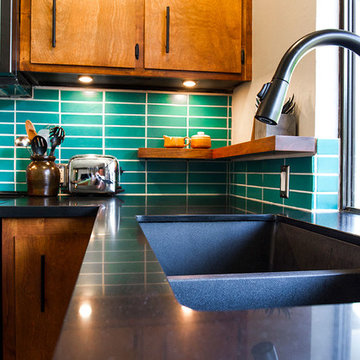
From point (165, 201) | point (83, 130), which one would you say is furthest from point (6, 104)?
point (165, 201)

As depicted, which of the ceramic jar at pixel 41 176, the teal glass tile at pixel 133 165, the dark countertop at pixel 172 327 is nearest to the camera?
the dark countertop at pixel 172 327

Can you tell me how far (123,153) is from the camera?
6.66 ft

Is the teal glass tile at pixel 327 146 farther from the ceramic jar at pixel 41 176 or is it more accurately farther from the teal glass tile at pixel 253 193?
the ceramic jar at pixel 41 176

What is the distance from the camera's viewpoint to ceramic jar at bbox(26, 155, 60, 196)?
1683 millimetres

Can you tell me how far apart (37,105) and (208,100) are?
945mm

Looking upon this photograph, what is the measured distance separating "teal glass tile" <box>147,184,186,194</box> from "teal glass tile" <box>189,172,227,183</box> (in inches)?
2.7

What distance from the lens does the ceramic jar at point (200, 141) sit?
75.7 inches

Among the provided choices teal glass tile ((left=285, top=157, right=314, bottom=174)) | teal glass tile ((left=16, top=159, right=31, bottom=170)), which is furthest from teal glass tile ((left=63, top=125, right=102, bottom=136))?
teal glass tile ((left=285, top=157, right=314, bottom=174))

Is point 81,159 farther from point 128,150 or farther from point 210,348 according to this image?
point 210,348

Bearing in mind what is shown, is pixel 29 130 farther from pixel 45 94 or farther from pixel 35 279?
pixel 35 279

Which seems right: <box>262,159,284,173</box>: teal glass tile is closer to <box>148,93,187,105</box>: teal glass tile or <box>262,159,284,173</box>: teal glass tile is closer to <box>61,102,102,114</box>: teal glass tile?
<box>148,93,187,105</box>: teal glass tile

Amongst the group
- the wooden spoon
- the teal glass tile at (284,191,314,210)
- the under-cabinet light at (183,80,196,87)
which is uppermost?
the under-cabinet light at (183,80,196,87)

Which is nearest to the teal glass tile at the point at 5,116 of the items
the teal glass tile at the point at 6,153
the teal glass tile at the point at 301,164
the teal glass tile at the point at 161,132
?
the teal glass tile at the point at 6,153

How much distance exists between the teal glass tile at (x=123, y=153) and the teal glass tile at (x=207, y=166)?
1.06ft
